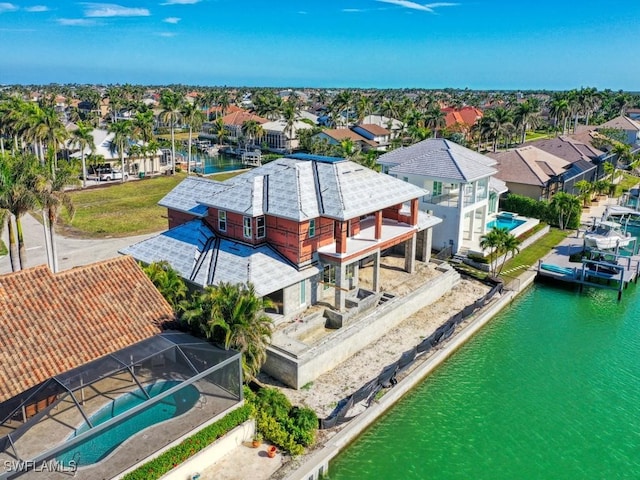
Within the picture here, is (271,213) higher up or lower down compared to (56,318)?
higher up

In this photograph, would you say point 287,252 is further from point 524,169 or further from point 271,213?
point 524,169

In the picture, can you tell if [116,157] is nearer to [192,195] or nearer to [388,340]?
[192,195]

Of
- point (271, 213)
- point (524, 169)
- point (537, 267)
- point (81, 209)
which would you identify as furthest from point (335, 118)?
point (271, 213)

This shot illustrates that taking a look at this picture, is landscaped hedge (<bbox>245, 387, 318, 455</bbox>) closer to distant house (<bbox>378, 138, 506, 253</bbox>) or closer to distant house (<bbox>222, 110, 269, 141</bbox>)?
distant house (<bbox>378, 138, 506, 253</bbox>)

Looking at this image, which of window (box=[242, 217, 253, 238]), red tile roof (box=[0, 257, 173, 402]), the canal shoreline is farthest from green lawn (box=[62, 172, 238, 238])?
the canal shoreline

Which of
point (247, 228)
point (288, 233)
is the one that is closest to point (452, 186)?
point (288, 233)
